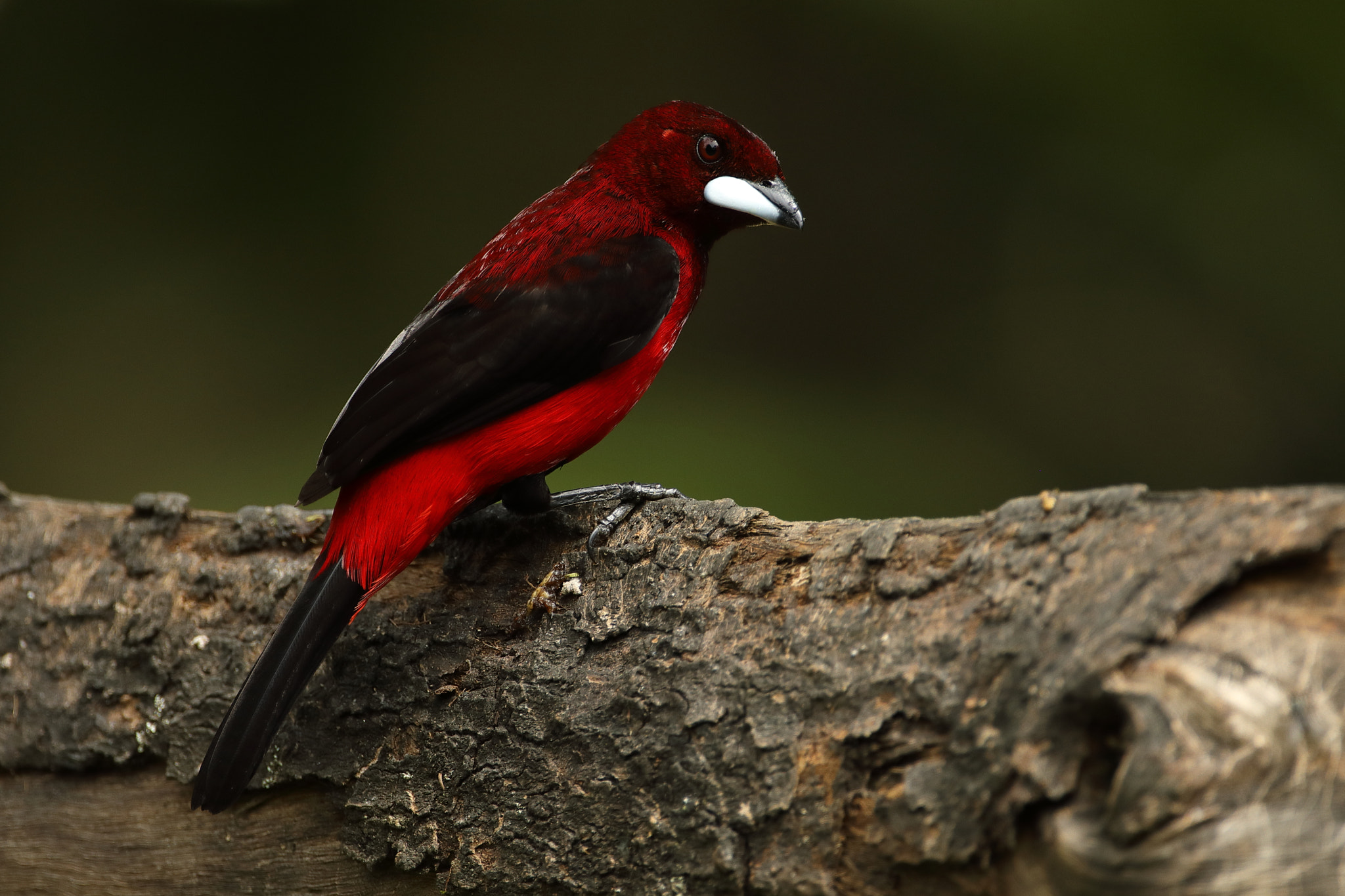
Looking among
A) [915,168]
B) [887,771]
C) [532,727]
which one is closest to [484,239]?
[915,168]

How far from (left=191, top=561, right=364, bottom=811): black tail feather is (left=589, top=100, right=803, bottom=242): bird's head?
1.39 m

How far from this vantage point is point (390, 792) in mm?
2195

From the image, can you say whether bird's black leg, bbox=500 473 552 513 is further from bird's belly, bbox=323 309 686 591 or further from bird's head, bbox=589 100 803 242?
bird's head, bbox=589 100 803 242

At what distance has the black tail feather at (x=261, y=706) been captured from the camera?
2070mm

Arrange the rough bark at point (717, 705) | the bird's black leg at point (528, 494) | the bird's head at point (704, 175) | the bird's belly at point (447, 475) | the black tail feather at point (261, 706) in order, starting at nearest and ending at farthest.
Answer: the rough bark at point (717, 705) → the black tail feather at point (261, 706) → the bird's belly at point (447, 475) → the bird's black leg at point (528, 494) → the bird's head at point (704, 175)

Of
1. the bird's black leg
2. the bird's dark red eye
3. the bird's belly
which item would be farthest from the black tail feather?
the bird's dark red eye

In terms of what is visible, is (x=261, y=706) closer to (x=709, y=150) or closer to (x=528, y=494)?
(x=528, y=494)

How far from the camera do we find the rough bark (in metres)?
1.42

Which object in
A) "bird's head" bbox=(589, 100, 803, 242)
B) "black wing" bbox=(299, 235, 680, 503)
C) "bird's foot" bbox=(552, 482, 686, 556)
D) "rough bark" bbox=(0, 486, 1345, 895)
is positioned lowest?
"rough bark" bbox=(0, 486, 1345, 895)

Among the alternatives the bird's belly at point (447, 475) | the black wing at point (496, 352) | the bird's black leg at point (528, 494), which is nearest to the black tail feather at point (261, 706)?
the bird's belly at point (447, 475)

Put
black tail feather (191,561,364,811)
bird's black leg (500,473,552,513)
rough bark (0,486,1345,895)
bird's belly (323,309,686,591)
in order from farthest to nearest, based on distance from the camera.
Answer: bird's black leg (500,473,552,513) → bird's belly (323,309,686,591) → black tail feather (191,561,364,811) → rough bark (0,486,1345,895)

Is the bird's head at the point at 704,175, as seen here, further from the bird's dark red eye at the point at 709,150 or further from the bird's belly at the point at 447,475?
the bird's belly at the point at 447,475

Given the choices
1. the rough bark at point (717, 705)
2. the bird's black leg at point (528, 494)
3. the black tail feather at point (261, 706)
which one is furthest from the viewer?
the bird's black leg at point (528, 494)

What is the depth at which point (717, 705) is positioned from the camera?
1.85 metres
